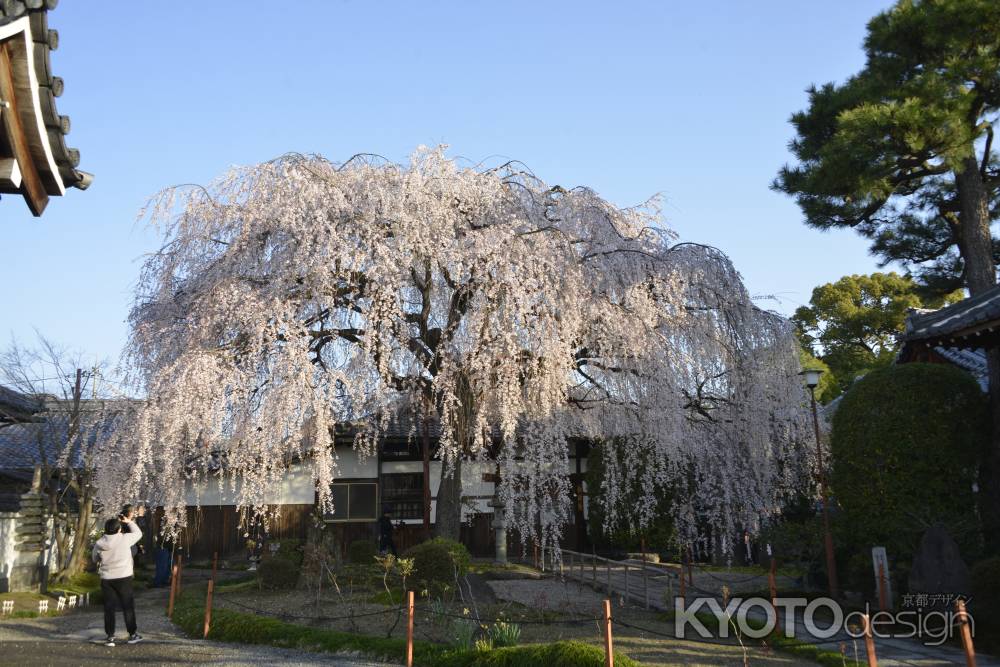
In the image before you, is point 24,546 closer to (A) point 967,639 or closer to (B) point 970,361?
(A) point 967,639

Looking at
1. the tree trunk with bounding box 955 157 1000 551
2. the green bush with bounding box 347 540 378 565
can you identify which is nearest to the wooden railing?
the green bush with bounding box 347 540 378 565

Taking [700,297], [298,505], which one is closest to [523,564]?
[298,505]

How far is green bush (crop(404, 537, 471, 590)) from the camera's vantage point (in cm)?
1264

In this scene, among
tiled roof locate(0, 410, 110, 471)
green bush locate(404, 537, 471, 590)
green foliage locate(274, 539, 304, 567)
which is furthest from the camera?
tiled roof locate(0, 410, 110, 471)

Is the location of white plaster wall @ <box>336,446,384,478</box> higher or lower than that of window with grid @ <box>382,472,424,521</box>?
higher

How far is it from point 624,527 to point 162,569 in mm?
10643

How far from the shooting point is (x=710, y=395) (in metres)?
13.9

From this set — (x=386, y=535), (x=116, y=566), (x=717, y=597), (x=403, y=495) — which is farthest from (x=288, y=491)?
(x=717, y=597)

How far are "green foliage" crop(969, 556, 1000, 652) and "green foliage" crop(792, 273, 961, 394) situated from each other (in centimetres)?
2395

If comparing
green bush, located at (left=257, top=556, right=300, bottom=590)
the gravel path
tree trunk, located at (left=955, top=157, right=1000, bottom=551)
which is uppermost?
tree trunk, located at (left=955, top=157, right=1000, bottom=551)

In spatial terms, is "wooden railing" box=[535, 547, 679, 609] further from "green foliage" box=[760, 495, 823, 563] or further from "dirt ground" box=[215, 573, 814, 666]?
"green foliage" box=[760, 495, 823, 563]

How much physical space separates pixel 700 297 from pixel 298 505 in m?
12.6

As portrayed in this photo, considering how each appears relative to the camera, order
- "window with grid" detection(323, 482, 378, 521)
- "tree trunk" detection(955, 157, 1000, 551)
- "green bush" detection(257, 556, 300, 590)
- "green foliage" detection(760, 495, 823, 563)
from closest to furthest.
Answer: "green foliage" detection(760, 495, 823, 563)
"green bush" detection(257, 556, 300, 590)
"tree trunk" detection(955, 157, 1000, 551)
"window with grid" detection(323, 482, 378, 521)

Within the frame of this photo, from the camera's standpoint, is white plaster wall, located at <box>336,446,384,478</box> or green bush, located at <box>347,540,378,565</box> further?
white plaster wall, located at <box>336,446,384,478</box>
